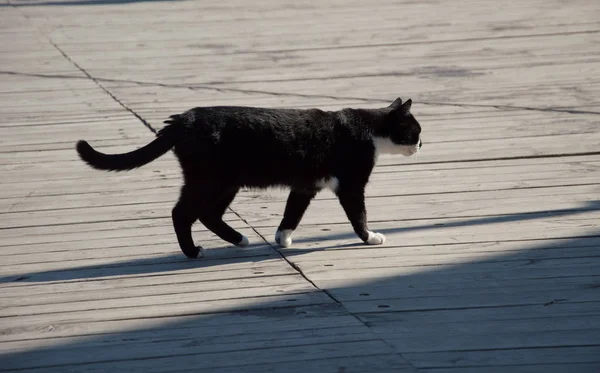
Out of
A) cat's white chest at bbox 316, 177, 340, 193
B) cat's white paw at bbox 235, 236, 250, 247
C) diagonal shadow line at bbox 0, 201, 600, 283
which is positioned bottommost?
diagonal shadow line at bbox 0, 201, 600, 283

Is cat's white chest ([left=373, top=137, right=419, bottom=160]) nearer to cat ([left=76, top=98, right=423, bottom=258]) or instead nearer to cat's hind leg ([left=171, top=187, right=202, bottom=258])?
cat ([left=76, top=98, right=423, bottom=258])

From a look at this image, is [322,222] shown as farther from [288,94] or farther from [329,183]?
[288,94]

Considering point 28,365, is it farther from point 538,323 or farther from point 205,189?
point 538,323

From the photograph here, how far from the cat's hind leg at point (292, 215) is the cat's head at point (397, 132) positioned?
0.41 metres

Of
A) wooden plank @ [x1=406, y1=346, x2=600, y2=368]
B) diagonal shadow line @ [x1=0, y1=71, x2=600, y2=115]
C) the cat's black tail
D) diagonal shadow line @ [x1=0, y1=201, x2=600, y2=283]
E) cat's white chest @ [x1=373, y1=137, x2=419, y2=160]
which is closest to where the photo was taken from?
wooden plank @ [x1=406, y1=346, x2=600, y2=368]

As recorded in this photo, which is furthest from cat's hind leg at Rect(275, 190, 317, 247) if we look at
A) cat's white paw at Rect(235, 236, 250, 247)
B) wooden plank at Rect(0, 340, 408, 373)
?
wooden plank at Rect(0, 340, 408, 373)

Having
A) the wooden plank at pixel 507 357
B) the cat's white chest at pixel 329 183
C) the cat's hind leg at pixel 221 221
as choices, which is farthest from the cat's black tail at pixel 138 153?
the wooden plank at pixel 507 357

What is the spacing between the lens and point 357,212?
13.9 ft

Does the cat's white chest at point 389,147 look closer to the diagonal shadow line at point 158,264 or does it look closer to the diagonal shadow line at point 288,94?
the diagonal shadow line at point 158,264

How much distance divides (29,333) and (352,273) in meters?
1.26

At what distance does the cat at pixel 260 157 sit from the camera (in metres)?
4.02

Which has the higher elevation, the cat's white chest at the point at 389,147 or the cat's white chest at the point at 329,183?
the cat's white chest at the point at 389,147

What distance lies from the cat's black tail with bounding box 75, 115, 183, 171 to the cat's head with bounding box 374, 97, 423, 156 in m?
0.94

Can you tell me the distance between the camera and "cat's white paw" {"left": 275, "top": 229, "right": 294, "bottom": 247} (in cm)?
427
